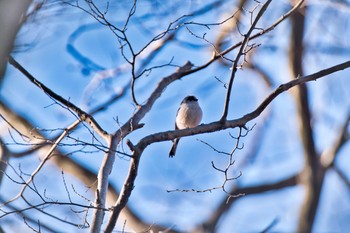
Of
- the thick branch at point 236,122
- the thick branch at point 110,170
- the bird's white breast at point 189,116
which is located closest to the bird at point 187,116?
the bird's white breast at point 189,116

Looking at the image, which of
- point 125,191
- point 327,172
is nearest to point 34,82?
point 125,191

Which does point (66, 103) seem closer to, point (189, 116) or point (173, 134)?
point (173, 134)

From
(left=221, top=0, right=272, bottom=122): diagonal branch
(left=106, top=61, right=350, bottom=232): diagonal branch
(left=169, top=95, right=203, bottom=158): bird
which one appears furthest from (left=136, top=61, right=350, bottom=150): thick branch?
(left=169, top=95, right=203, bottom=158): bird

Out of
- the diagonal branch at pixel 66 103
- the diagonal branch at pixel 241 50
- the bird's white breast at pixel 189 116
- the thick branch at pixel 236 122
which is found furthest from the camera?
the bird's white breast at pixel 189 116

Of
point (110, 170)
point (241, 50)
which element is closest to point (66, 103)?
point (110, 170)

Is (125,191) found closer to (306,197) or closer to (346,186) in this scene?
(306,197)

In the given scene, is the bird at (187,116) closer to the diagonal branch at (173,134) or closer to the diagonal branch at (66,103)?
the diagonal branch at (66,103)

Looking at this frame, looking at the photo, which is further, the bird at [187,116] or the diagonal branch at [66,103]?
the bird at [187,116]

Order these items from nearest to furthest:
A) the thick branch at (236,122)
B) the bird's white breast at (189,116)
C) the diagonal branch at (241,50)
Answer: the diagonal branch at (241,50) → the thick branch at (236,122) → the bird's white breast at (189,116)

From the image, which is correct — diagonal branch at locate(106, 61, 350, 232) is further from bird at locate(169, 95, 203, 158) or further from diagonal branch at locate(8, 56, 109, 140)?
bird at locate(169, 95, 203, 158)

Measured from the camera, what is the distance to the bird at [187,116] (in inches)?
212

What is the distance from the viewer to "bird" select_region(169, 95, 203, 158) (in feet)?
17.7

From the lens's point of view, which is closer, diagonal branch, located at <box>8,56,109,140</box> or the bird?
diagonal branch, located at <box>8,56,109,140</box>

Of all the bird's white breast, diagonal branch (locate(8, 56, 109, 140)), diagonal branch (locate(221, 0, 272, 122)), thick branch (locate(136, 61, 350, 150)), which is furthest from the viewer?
the bird's white breast
